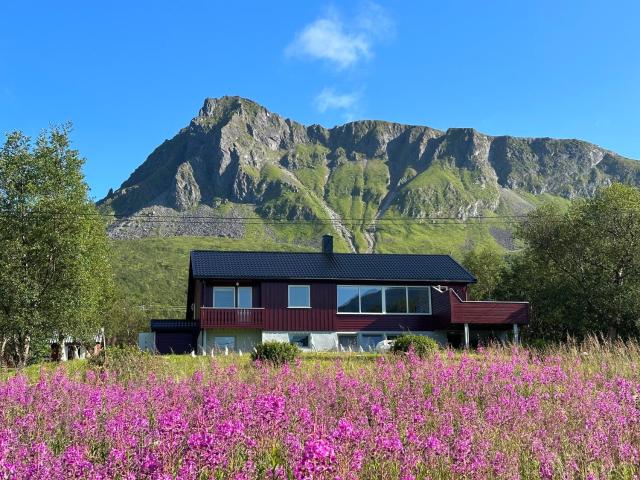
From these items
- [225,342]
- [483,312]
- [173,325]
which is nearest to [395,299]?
[483,312]

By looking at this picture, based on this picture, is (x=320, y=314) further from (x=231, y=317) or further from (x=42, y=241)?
(x=42, y=241)

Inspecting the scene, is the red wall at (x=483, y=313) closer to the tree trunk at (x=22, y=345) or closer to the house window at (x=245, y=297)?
the house window at (x=245, y=297)

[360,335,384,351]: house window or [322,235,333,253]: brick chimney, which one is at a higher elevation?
[322,235,333,253]: brick chimney

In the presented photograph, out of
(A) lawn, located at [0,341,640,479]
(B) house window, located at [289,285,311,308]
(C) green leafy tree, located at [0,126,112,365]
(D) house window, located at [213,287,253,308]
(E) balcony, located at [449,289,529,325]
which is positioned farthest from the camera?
(B) house window, located at [289,285,311,308]

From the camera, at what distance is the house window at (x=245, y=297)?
33781 millimetres

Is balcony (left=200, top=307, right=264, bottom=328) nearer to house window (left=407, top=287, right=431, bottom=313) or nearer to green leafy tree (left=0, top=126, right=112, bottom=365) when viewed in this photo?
→ green leafy tree (left=0, top=126, right=112, bottom=365)

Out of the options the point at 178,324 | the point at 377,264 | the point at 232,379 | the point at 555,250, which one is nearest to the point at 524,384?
the point at 232,379

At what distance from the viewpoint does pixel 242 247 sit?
191m

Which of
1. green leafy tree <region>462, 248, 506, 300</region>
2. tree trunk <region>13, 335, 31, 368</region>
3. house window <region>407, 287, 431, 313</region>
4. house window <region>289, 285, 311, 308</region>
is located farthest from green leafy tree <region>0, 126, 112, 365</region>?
green leafy tree <region>462, 248, 506, 300</region>

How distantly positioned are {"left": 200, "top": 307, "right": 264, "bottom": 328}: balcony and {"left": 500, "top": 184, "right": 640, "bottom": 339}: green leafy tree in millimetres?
18812

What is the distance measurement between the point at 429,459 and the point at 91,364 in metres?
14.3

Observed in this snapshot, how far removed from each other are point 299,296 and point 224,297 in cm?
408

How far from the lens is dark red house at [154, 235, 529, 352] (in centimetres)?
3284

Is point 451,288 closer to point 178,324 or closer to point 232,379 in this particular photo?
point 178,324
